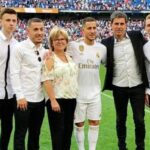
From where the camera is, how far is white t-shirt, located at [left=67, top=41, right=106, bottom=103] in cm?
662

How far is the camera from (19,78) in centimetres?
581

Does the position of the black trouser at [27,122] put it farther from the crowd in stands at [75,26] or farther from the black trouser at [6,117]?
the crowd in stands at [75,26]

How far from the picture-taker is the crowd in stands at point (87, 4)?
50000mm

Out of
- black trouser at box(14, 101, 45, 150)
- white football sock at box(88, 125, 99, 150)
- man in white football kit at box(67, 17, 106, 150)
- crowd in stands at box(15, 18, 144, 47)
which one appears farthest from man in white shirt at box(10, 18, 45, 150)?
crowd in stands at box(15, 18, 144, 47)

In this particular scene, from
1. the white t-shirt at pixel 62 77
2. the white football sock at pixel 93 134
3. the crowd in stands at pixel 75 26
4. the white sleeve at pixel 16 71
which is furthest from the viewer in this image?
the crowd in stands at pixel 75 26

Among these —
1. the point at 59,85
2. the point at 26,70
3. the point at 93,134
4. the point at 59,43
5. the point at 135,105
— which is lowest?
the point at 93,134

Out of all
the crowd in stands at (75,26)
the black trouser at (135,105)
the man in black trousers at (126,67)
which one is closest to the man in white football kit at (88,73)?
the man in black trousers at (126,67)

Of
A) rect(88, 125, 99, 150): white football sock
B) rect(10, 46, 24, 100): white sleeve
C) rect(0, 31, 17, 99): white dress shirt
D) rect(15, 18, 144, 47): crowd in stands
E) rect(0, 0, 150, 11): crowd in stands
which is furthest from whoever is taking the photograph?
rect(0, 0, 150, 11): crowd in stands

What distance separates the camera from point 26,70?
5855 mm

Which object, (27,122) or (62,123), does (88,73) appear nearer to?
(62,123)

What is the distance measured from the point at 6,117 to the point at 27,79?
0.76 metres

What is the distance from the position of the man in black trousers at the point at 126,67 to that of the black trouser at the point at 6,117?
1711 millimetres

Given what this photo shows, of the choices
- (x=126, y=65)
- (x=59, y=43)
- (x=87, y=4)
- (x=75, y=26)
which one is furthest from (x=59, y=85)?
(x=87, y=4)

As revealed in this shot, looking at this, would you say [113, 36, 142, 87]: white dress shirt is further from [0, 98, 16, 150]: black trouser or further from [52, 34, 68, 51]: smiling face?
[0, 98, 16, 150]: black trouser
